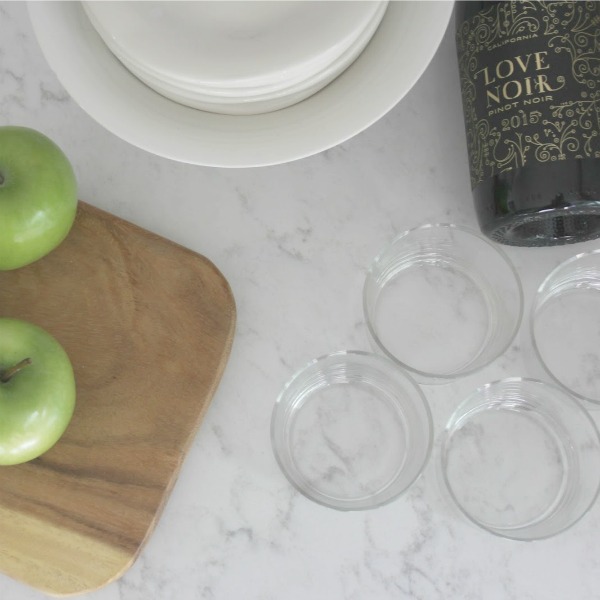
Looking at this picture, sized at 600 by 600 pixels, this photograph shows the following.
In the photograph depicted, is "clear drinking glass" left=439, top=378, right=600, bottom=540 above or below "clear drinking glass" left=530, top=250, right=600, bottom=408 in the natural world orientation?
below

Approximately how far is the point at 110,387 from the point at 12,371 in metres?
0.09

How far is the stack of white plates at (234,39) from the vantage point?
479mm

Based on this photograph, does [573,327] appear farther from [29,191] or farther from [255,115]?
[29,191]

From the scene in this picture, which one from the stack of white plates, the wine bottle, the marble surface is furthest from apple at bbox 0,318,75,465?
the wine bottle

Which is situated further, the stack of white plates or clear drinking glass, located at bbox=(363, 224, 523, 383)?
clear drinking glass, located at bbox=(363, 224, 523, 383)

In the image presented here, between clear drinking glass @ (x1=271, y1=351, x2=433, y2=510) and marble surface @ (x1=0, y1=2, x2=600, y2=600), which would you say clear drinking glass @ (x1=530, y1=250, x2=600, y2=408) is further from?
clear drinking glass @ (x1=271, y1=351, x2=433, y2=510)

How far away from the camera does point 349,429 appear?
0.69m

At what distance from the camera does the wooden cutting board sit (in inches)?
25.2

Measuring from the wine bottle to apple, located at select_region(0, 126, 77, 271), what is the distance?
12.4 inches

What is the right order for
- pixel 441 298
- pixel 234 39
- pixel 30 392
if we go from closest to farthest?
pixel 234 39 < pixel 30 392 < pixel 441 298

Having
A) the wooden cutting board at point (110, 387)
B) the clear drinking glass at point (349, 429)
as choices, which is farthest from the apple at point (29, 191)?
the clear drinking glass at point (349, 429)

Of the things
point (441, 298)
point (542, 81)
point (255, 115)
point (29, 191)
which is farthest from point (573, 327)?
point (29, 191)

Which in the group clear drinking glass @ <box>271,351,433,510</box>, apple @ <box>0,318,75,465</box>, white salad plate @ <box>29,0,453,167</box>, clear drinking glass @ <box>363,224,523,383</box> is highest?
white salad plate @ <box>29,0,453,167</box>

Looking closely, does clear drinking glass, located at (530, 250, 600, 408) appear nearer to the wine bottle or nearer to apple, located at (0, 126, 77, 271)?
the wine bottle
